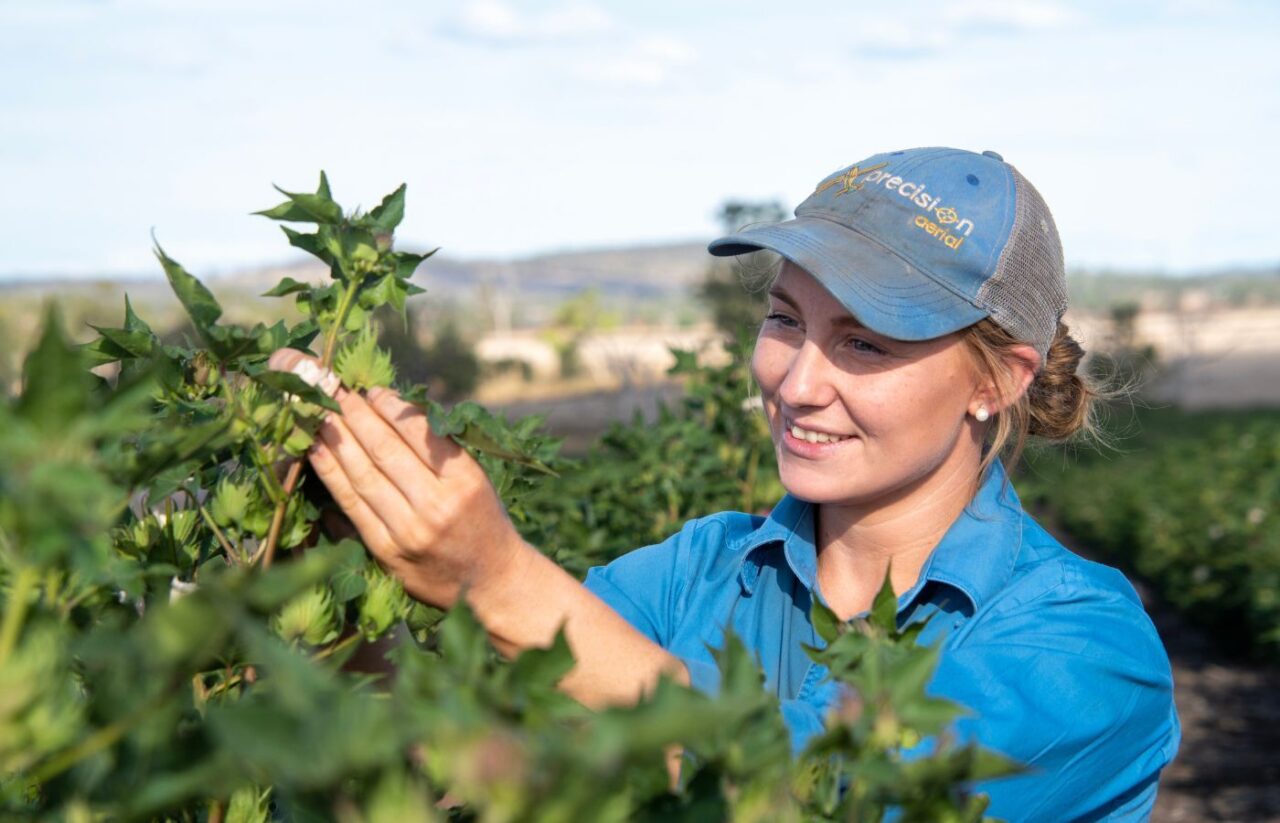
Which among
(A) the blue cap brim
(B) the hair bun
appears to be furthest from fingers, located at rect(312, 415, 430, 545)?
(B) the hair bun

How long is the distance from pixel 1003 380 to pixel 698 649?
22.2 inches

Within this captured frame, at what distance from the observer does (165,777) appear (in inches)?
27.9

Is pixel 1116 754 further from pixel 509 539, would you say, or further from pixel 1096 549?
pixel 1096 549

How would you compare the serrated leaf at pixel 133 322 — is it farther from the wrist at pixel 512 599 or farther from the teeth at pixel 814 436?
the teeth at pixel 814 436

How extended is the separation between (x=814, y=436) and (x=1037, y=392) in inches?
17.0

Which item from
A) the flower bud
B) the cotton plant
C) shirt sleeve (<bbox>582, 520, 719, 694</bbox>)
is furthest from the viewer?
shirt sleeve (<bbox>582, 520, 719, 694</bbox>)

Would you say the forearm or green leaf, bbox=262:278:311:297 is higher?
green leaf, bbox=262:278:311:297

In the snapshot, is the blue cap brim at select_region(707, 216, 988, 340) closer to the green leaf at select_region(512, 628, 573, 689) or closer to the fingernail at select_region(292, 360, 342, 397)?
the fingernail at select_region(292, 360, 342, 397)

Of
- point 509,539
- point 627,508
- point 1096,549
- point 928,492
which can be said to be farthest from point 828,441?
point 1096,549

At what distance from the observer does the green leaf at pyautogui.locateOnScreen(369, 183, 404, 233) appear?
124 centimetres

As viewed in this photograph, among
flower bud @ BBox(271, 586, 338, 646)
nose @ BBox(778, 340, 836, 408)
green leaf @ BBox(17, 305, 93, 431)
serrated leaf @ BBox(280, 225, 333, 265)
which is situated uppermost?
green leaf @ BBox(17, 305, 93, 431)

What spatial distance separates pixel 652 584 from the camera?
2066 millimetres

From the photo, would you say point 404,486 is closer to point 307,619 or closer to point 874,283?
point 307,619

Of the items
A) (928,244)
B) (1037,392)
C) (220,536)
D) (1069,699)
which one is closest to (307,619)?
(220,536)
